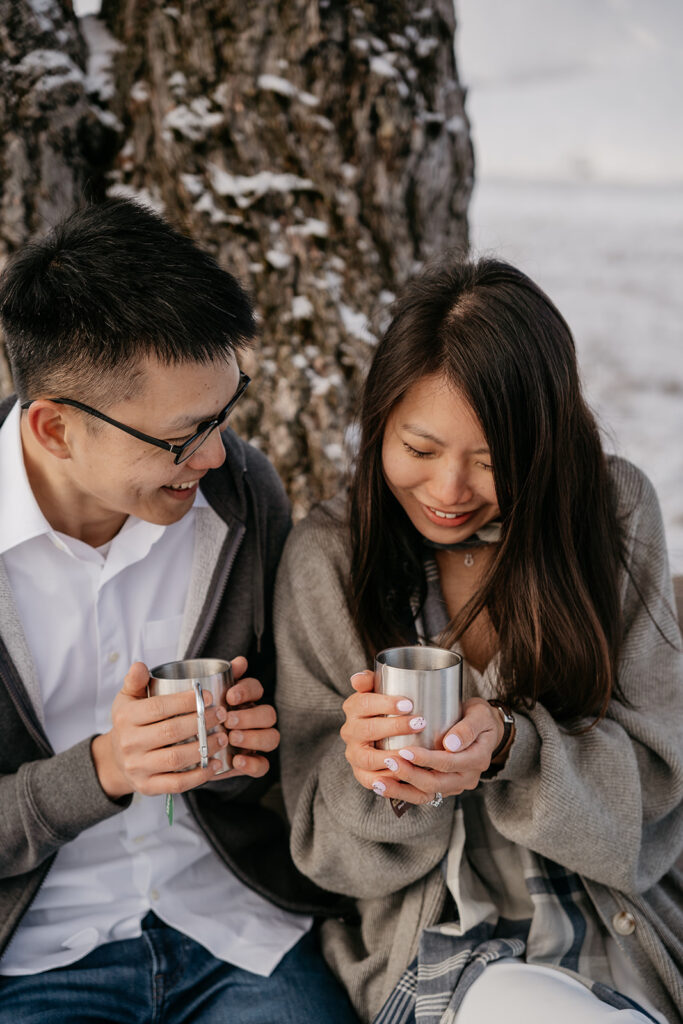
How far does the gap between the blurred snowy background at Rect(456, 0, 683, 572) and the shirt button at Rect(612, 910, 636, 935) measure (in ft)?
6.96

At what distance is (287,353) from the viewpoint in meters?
2.58

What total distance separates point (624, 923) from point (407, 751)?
0.72m

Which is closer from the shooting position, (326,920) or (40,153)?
(326,920)

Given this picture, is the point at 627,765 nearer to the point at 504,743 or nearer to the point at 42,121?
the point at 504,743

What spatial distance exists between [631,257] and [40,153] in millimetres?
3584

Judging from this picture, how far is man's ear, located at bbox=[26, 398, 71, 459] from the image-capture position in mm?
1709

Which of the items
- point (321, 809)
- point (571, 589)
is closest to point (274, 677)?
point (321, 809)

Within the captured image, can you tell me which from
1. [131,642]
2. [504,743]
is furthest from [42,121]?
[504,743]

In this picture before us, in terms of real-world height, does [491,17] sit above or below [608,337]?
above

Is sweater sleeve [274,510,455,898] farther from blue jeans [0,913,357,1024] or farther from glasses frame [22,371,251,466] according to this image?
glasses frame [22,371,251,466]

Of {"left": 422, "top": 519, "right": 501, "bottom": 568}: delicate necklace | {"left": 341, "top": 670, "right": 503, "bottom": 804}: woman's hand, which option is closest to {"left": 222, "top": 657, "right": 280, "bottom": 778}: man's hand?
{"left": 341, "top": 670, "right": 503, "bottom": 804}: woman's hand

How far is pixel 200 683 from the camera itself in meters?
1.51

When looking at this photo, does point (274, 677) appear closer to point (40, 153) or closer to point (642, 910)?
point (642, 910)

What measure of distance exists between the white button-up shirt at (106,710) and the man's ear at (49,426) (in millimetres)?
98
